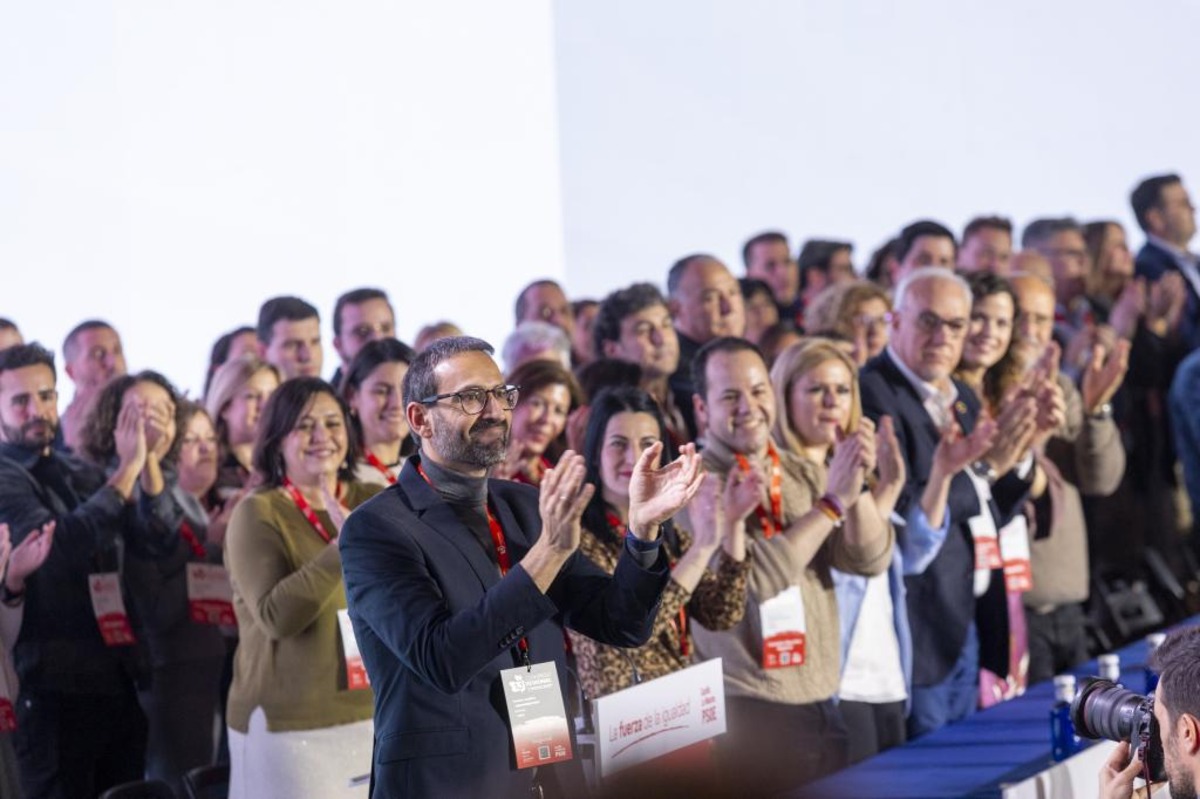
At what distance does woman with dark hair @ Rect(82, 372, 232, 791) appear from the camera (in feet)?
14.4

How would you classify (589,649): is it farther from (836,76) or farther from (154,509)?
(836,76)

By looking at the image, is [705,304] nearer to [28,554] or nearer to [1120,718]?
[28,554]

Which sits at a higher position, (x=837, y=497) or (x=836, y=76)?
(x=836, y=76)

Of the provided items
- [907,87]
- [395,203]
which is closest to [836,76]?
[907,87]

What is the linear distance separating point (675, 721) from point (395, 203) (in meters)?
3.40

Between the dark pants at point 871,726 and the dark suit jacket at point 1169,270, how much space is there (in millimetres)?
3314

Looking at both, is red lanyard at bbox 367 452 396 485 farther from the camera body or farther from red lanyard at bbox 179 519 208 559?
the camera body

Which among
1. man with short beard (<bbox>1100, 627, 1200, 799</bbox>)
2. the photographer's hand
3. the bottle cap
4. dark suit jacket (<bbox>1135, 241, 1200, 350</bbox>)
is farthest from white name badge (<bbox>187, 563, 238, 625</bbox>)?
dark suit jacket (<bbox>1135, 241, 1200, 350</bbox>)

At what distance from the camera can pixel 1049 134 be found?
10.4 m

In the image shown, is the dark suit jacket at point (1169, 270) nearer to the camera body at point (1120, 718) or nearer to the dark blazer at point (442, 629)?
the camera body at point (1120, 718)

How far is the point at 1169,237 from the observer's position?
7.23 m

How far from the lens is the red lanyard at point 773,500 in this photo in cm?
413

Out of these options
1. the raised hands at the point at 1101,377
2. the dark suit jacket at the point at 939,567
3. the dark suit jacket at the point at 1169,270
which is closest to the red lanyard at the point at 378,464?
the dark suit jacket at the point at 939,567

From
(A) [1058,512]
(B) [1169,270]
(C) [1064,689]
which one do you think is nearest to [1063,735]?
(C) [1064,689]
